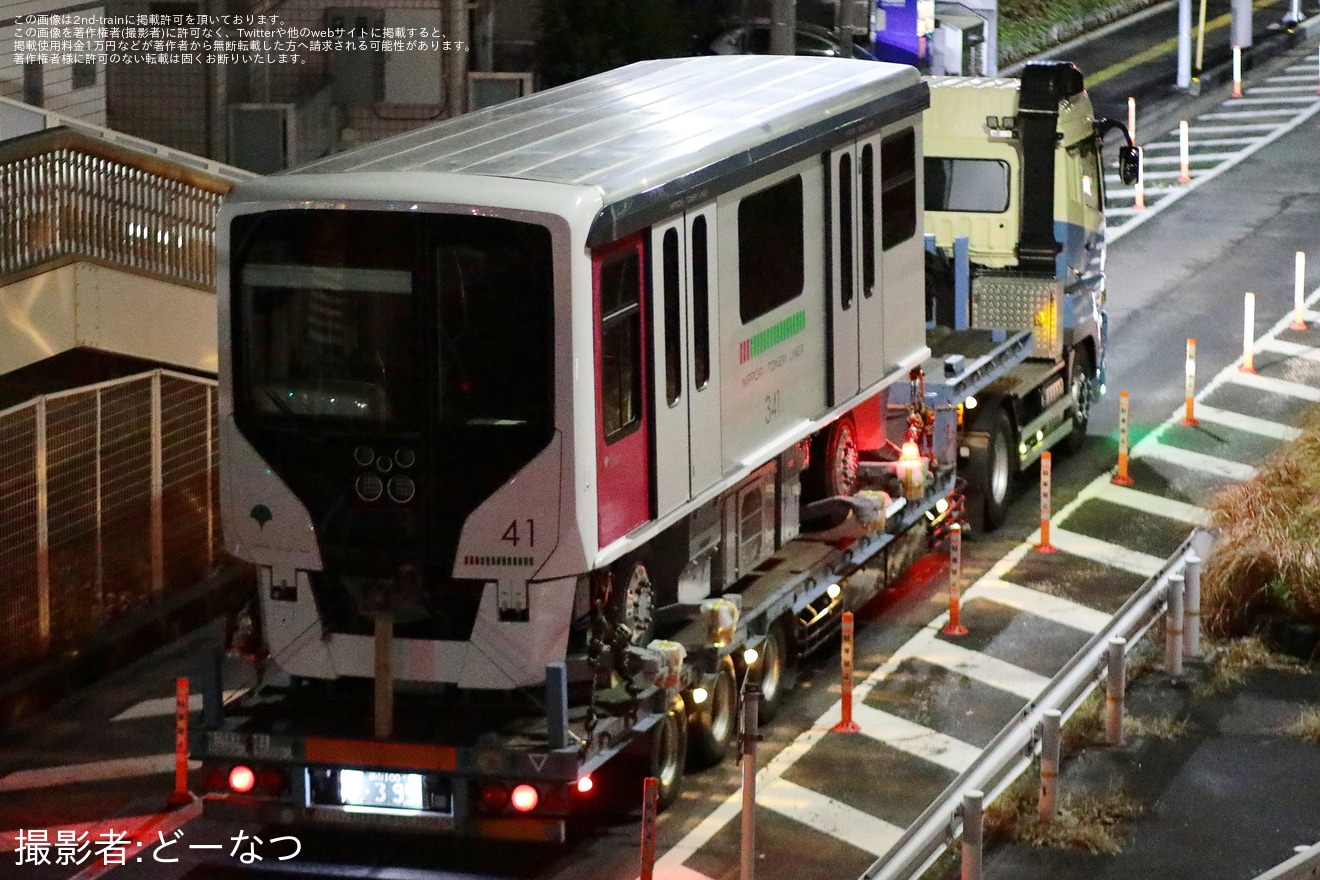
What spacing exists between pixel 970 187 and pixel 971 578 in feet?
12.2

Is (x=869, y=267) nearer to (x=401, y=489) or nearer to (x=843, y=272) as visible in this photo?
(x=843, y=272)

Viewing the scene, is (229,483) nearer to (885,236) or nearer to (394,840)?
(394,840)

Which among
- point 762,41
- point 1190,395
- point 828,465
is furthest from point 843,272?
point 762,41

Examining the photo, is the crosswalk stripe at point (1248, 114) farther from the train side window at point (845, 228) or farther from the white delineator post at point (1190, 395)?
the train side window at point (845, 228)

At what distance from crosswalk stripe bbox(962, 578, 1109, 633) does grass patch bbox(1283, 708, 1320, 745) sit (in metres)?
2.45

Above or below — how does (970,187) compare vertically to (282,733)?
above

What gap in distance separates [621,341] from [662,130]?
75.5 inches

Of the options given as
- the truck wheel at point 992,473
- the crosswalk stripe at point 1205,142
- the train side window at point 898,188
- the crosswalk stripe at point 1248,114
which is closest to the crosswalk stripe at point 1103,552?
the truck wheel at point 992,473

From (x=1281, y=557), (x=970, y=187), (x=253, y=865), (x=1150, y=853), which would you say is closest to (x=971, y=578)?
(x=1281, y=557)

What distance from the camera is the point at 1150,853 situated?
11562 mm

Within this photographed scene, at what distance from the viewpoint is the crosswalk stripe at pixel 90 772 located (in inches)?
520

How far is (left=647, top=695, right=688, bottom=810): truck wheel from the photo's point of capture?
12.0 metres

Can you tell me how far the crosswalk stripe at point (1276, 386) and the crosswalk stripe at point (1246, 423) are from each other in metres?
0.78

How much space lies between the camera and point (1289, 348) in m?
23.5
